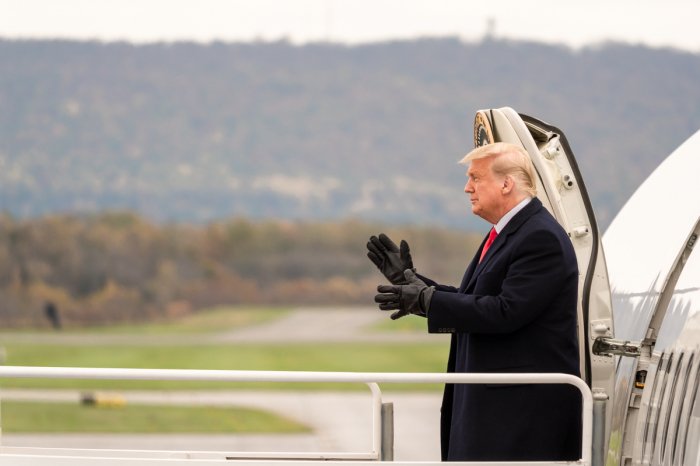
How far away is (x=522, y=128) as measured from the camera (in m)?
2.90

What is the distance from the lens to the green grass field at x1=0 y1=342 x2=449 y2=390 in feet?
193

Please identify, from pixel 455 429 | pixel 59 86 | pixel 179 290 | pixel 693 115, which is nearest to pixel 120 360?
pixel 179 290

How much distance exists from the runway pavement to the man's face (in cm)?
2437

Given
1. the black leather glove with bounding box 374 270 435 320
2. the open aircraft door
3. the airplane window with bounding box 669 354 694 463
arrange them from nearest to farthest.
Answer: the black leather glove with bounding box 374 270 435 320 < the airplane window with bounding box 669 354 694 463 < the open aircraft door

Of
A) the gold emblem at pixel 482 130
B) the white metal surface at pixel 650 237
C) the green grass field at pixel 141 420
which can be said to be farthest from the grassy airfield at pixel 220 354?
the gold emblem at pixel 482 130

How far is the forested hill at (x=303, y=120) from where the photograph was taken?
76.1 m

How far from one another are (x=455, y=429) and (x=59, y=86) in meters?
92.2

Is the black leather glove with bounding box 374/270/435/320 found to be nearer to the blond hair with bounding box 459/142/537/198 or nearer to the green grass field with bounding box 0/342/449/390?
the blond hair with bounding box 459/142/537/198

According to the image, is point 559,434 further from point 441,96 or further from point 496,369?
point 441,96

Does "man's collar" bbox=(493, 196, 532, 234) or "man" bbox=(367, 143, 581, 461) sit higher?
"man's collar" bbox=(493, 196, 532, 234)

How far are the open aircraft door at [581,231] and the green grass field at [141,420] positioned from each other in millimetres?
32126

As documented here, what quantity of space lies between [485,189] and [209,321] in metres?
68.2

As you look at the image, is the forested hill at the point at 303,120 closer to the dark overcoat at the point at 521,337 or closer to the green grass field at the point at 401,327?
the green grass field at the point at 401,327

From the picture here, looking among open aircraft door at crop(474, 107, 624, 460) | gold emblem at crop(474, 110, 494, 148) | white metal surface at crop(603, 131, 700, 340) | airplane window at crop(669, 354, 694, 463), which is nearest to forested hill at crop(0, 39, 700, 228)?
white metal surface at crop(603, 131, 700, 340)
